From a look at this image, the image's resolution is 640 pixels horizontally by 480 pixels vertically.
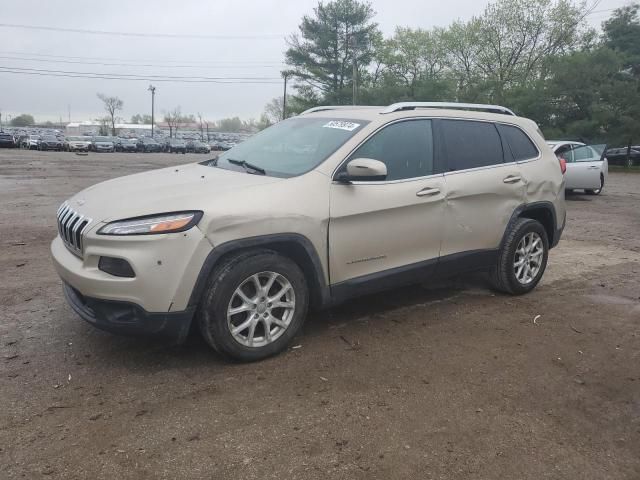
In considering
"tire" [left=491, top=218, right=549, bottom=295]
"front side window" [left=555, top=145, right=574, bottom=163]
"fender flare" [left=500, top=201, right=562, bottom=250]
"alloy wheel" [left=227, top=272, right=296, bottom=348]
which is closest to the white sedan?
"front side window" [left=555, top=145, right=574, bottom=163]

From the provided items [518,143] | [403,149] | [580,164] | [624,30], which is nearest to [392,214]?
[403,149]

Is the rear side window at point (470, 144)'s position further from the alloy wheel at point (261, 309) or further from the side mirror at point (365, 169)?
the alloy wheel at point (261, 309)

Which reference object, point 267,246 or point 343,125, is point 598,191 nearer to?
point 343,125

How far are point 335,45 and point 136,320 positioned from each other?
5182 centimetres

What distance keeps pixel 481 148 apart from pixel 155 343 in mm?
3237

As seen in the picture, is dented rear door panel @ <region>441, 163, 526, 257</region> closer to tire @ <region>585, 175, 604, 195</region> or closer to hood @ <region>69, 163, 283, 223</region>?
hood @ <region>69, 163, 283, 223</region>

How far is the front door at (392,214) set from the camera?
384cm

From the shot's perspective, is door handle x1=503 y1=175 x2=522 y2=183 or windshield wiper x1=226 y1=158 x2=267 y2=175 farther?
door handle x1=503 y1=175 x2=522 y2=183

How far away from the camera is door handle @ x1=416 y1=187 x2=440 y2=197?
167 inches

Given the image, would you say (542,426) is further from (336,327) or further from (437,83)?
(437,83)

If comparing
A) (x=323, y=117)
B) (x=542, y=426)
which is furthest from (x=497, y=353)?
(x=323, y=117)

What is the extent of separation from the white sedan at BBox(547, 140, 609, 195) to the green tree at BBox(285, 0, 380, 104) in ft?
122

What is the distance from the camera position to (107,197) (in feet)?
12.0

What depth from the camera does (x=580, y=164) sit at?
47.9 feet
